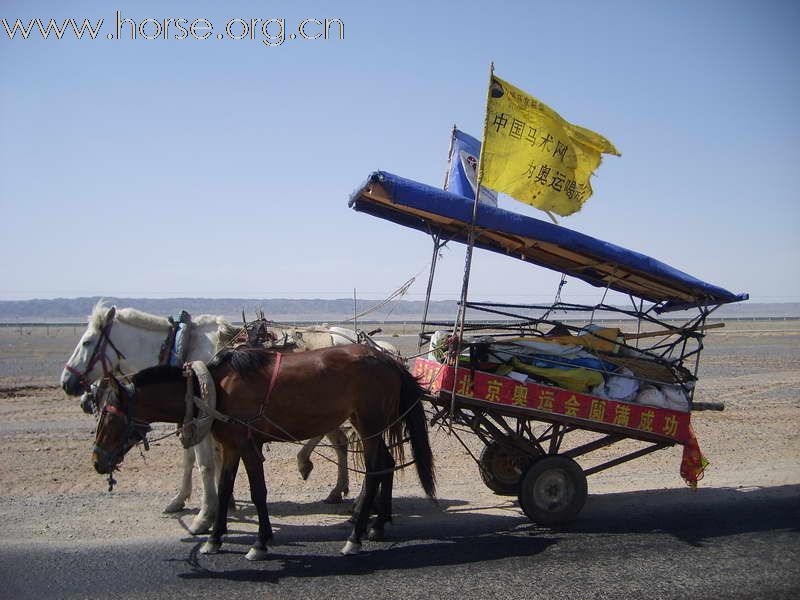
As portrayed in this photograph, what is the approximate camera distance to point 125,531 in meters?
6.60

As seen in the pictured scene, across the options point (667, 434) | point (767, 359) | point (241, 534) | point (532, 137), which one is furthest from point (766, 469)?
point (767, 359)

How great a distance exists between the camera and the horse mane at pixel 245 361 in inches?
247

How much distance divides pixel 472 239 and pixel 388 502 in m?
2.70

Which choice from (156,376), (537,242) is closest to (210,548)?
(156,376)

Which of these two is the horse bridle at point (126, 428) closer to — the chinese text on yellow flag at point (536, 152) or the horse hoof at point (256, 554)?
the horse hoof at point (256, 554)

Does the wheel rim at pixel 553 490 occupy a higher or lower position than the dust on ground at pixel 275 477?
higher

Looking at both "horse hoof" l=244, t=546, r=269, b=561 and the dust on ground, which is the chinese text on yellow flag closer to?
the dust on ground

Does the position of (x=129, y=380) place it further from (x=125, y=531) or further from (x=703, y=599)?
(x=703, y=599)

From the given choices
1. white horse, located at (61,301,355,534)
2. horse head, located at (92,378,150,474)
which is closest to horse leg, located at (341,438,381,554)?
white horse, located at (61,301,355,534)

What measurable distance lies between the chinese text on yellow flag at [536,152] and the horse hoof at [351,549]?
11.7ft

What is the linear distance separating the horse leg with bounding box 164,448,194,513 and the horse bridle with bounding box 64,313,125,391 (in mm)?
1205

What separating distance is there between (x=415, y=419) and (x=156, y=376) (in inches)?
99.0

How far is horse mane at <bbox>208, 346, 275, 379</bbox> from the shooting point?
247 inches

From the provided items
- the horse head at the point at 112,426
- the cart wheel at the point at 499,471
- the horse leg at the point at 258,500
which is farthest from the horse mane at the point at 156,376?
the cart wheel at the point at 499,471
